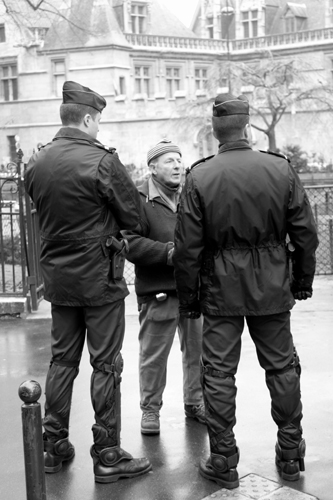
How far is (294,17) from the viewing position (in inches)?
1916

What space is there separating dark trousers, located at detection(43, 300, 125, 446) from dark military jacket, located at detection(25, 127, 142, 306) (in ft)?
0.34

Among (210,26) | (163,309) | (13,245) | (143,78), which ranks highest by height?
(210,26)

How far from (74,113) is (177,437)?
1.99 meters

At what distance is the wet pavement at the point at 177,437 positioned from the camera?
4.18m

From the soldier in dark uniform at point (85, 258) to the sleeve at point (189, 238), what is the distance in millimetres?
284

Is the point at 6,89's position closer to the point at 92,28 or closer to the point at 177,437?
the point at 92,28

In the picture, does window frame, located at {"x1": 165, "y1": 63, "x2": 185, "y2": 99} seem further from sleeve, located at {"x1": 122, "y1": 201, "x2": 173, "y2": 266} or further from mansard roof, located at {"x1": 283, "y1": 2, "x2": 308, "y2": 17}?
sleeve, located at {"x1": 122, "y1": 201, "x2": 173, "y2": 266}

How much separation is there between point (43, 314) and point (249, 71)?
26.9 metres

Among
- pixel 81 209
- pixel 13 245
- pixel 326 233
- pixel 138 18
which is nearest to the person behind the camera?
pixel 81 209

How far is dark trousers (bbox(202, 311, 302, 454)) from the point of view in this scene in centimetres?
→ 417

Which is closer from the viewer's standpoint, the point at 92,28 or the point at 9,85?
the point at 92,28

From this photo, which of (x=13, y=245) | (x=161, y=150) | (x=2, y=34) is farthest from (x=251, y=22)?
(x=161, y=150)

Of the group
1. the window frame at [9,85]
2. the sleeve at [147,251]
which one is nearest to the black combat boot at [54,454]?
the sleeve at [147,251]

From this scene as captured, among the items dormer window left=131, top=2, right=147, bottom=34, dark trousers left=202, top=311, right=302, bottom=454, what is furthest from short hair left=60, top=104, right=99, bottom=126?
dormer window left=131, top=2, right=147, bottom=34
